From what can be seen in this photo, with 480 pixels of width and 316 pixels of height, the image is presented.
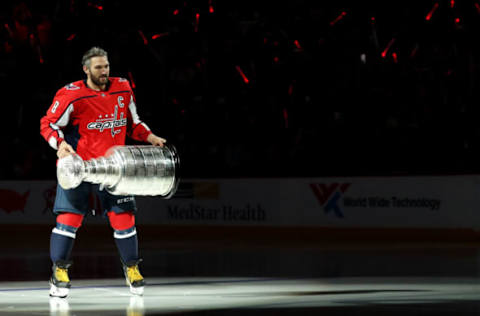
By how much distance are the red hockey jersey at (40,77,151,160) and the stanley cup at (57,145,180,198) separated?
0.65m

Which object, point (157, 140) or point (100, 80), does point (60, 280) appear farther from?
point (100, 80)

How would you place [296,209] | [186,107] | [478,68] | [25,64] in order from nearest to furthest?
1. [296,209]
2. [478,68]
3. [186,107]
4. [25,64]

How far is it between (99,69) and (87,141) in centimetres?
69

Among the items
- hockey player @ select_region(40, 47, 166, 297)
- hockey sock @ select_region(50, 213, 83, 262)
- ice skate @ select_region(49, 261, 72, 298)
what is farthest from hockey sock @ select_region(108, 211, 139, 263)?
ice skate @ select_region(49, 261, 72, 298)

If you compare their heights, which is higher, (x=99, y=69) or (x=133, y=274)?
(x=99, y=69)

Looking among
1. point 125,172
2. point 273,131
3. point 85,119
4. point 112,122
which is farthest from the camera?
point 273,131

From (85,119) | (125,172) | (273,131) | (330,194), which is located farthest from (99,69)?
(273,131)

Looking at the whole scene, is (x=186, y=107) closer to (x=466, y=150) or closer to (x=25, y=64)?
(x=25, y=64)

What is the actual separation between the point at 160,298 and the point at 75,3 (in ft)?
60.7

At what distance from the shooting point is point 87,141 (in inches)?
377

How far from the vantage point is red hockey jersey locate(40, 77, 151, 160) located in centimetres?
951

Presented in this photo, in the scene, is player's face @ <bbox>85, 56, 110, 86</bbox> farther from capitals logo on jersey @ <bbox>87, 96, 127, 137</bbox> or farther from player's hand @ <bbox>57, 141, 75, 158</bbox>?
player's hand @ <bbox>57, 141, 75, 158</bbox>

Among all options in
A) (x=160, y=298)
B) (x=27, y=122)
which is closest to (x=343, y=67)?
(x=27, y=122)

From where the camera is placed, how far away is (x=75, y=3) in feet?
88.3
